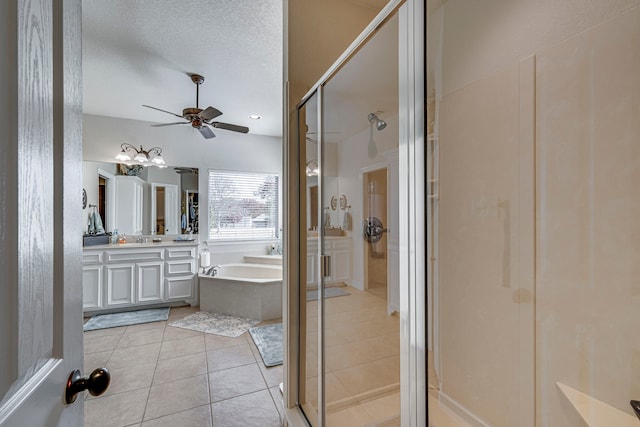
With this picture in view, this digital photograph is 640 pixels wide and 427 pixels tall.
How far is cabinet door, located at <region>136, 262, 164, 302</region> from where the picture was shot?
4023 mm

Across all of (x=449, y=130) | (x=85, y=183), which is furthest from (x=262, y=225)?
(x=449, y=130)

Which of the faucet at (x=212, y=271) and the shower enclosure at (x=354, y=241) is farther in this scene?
the faucet at (x=212, y=271)

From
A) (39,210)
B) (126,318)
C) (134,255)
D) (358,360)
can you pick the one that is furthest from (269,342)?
(39,210)

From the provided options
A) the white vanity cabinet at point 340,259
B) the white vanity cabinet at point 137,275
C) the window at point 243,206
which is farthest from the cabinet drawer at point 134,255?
the white vanity cabinet at point 340,259

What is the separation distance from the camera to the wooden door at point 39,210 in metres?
0.39

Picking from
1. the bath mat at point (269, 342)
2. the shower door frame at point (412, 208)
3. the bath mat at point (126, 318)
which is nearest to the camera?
the shower door frame at point (412, 208)

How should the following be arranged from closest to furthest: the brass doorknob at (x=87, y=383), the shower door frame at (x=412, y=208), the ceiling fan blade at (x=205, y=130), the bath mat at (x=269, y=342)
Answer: the brass doorknob at (x=87, y=383) < the shower door frame at (x=412, y=208) < the bath mat at (x=269, y=342) < the ceiling fan blade at (x=205, y=130)

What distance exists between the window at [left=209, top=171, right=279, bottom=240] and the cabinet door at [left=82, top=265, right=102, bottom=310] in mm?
1512

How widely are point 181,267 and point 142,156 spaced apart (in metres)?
1.70

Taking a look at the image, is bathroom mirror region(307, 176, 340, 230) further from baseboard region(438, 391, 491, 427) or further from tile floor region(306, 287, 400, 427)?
baseboard region(438, 391, 491, 427)

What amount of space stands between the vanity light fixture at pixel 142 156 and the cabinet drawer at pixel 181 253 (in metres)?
1.28

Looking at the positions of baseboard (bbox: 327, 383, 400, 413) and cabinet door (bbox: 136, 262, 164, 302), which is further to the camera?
cabinet door (bbox: 136, 262, 164, 302)

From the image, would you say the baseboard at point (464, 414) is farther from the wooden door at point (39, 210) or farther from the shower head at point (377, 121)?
the wooden door at point (39, 210)

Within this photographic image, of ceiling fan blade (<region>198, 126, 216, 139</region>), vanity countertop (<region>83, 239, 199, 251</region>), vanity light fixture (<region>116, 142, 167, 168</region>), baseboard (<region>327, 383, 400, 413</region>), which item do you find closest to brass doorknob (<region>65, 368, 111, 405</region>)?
baseboard (<region>327, 383, 400, 413</region>)
